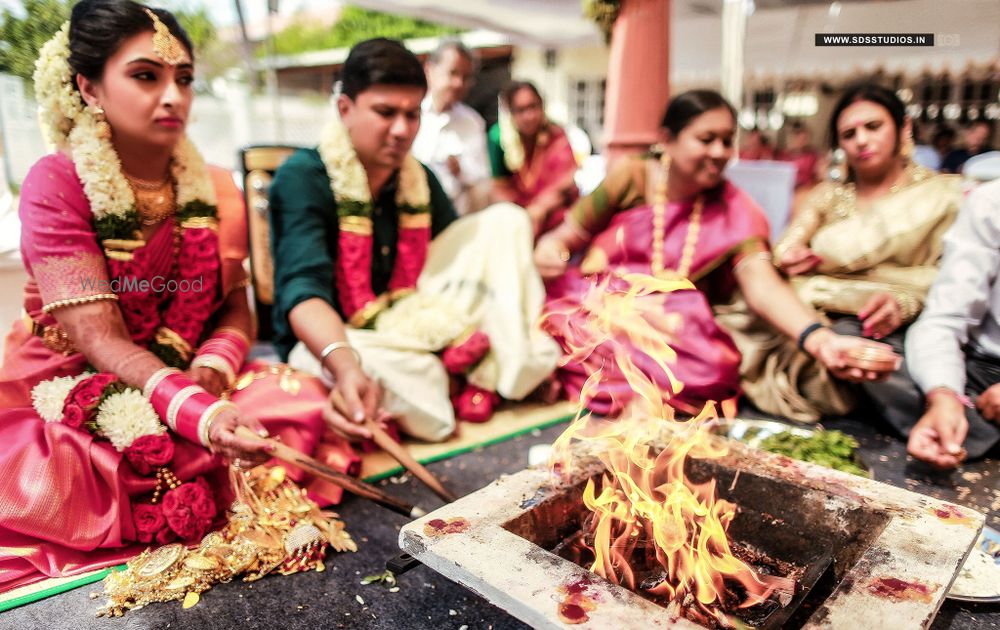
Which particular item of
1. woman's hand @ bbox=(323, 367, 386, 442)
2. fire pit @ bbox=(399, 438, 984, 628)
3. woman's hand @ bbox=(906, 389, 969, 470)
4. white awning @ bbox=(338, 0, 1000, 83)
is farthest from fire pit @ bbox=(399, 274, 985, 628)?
white awning @ bbox=(338, 0, 1000, 83)

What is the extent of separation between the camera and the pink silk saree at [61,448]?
6.42 feet

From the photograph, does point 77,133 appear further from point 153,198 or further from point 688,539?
point 688,539

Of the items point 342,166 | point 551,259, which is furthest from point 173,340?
point 551,259

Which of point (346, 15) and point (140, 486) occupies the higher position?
point (346, 15)

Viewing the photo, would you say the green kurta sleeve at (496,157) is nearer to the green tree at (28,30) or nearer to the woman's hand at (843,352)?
the woman's hand at (843,352)

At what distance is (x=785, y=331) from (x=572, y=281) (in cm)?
119

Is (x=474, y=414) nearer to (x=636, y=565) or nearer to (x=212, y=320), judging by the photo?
(x=212, y=320)

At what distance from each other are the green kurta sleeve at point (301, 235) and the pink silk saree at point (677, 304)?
51.9 inches

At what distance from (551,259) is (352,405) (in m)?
1.66

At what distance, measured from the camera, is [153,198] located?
7.80ft

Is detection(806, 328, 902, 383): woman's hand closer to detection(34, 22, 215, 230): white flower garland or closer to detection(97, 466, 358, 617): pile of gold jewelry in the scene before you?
detection(97, 466, 358, 617): pile of gold jewelry

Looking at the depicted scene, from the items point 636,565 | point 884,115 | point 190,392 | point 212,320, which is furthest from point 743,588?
point 884,115

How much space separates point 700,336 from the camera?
3.43m

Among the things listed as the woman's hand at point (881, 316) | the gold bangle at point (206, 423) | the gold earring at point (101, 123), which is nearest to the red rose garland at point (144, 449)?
the gold bangle at point (206, 423)
